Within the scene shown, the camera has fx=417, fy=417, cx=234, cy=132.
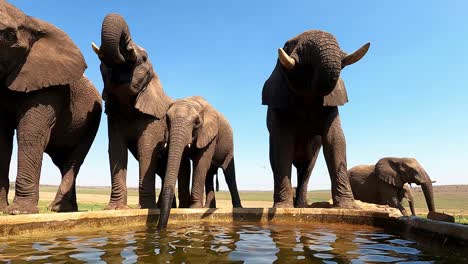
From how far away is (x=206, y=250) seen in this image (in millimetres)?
4281

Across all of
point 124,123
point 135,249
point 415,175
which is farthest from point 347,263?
point 415,175

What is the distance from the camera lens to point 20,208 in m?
6.95

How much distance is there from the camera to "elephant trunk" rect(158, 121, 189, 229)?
21.4ft

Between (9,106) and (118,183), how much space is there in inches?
97.5

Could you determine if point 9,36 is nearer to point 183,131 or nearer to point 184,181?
point 183,131

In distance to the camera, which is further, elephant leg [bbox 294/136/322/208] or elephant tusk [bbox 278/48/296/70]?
elephant leg [bbox 294/136/322/208]

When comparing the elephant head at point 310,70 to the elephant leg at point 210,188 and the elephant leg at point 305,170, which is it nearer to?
the elephant leg at point 305,170

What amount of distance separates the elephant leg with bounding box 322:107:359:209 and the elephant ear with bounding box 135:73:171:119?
3592 millimetres

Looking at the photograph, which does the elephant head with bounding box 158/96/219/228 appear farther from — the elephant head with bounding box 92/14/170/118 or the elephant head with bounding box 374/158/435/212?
the elephant head with bounding box 374/158/435/212

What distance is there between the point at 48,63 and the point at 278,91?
14.7ft

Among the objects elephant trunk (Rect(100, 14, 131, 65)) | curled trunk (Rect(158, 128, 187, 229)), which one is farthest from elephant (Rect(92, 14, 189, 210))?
curled trunk (Rect(158, 128, 187, 229))

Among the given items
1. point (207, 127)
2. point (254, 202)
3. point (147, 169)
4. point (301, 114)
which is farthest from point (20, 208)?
point (254, 202)

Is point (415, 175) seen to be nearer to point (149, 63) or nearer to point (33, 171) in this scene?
point (149, 63)

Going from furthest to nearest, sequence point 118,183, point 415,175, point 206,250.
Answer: point 415,175 < point 118,183 < point 206,250
